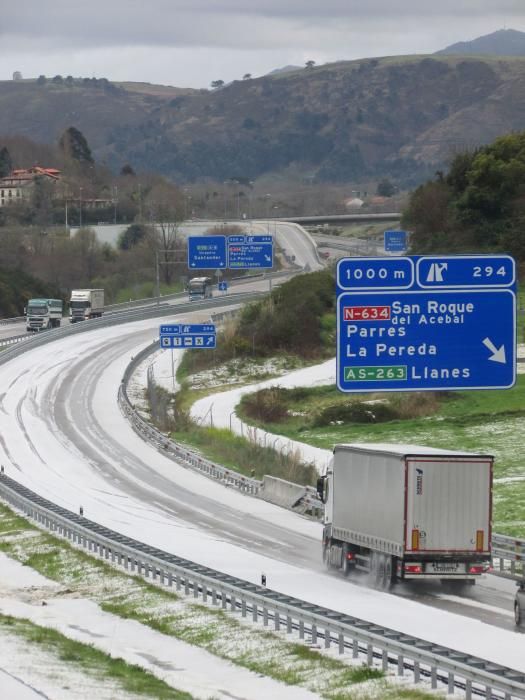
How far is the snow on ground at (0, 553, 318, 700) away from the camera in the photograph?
21.7 metres

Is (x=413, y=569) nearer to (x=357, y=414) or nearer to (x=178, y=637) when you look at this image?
(x=178, y=637)

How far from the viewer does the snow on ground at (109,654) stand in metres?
21.7

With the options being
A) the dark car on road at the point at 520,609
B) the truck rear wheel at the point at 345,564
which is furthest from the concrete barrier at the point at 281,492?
the dark car on road at the point at 520,609

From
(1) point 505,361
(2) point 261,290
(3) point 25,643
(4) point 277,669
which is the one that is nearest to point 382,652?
(4) point 277,669

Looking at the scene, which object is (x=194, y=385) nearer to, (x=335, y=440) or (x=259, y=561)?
(x=335, y=440)

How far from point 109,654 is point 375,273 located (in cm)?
1220

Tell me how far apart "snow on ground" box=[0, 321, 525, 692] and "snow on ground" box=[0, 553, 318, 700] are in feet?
Result: 13.8

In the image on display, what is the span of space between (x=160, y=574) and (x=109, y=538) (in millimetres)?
4573

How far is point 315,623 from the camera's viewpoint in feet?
82.3

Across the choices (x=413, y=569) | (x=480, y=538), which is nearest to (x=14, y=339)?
(x=413, y=569)

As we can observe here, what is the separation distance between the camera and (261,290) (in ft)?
484

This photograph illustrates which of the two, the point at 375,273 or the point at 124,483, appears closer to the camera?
the point at 375,273

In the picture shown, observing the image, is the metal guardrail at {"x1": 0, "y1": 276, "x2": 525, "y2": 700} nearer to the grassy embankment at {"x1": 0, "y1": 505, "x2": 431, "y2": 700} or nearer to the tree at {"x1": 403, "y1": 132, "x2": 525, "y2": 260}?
the grassy embankment at {"x1": 0, "y1": 505, "x2": 431, "y2": 700}


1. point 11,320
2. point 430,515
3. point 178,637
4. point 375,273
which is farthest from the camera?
point 11,320
